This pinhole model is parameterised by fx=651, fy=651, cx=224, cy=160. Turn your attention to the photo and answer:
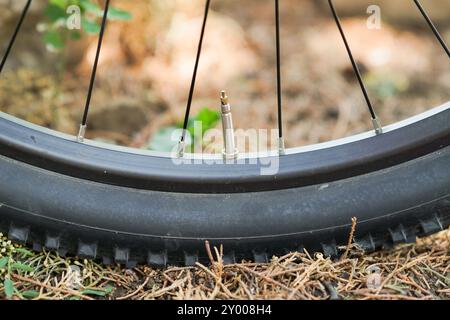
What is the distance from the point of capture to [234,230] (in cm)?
114

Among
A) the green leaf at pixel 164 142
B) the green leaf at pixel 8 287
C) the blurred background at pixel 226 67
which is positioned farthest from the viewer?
the blurred background at pixel 226 67

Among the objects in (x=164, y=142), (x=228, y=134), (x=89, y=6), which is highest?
(x=89, y=6)

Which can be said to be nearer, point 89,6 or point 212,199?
point 212,199

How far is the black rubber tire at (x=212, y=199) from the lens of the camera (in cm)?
113

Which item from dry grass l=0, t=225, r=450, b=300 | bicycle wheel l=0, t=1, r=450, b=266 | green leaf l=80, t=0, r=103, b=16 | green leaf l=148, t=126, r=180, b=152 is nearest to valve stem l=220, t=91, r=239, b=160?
bicycle wheel l=0, t=1, r=450, b=266

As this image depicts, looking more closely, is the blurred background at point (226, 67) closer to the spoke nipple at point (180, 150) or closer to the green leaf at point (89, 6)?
the green leaf at point (89, 6)

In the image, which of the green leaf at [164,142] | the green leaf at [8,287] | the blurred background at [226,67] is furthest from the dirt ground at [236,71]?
the green leaf at [8,287]

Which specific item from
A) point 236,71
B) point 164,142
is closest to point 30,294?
point 164,142

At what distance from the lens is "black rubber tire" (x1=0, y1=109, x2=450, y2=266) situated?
3.70 feet

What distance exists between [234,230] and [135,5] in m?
1.26

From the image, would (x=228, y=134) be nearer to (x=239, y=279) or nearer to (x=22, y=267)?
(x=239, y=279)

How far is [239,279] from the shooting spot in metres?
1.12

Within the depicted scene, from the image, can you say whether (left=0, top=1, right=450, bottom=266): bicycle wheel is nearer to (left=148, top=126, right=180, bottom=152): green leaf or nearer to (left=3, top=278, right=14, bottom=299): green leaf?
(left=3, top=278, right=14, bottom=299): green leaf

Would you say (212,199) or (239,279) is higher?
(212,199)
